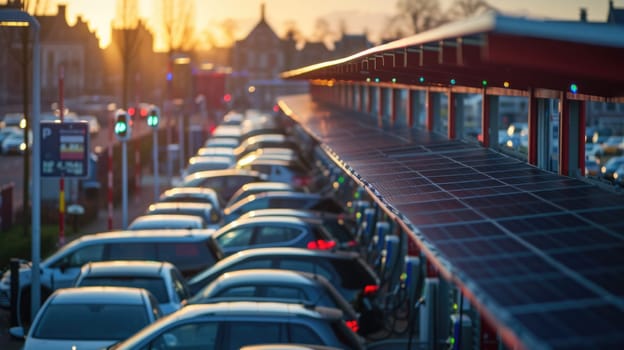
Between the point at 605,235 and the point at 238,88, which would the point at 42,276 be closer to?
the point at 605,235

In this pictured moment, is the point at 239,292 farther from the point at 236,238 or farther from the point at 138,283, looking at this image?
the point at 236,238

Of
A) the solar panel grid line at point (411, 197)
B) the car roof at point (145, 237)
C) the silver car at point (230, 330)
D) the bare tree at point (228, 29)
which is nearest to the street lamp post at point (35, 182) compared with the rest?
the car roof at point (145, 237)

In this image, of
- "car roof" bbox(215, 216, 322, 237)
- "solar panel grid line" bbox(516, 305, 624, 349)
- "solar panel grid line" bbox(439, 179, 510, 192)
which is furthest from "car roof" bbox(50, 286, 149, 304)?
"solar panel grid line" bbox(516, 305, 624, 349)

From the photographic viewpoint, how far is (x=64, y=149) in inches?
777

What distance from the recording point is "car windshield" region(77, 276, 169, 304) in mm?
13586

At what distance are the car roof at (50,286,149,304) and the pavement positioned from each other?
252 cm

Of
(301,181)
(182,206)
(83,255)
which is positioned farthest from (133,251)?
(301,181)

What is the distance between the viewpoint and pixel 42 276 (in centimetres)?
1622

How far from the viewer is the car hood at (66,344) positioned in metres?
11.2

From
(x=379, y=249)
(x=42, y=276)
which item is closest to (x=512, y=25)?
(x=42, y=276)

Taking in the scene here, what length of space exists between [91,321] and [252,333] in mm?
2131

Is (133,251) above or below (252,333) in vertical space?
below

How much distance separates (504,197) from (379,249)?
9.84 m

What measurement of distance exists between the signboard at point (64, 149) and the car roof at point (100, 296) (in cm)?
764
